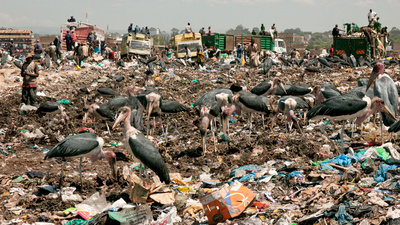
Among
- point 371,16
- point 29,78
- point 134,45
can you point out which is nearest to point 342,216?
point 29,78

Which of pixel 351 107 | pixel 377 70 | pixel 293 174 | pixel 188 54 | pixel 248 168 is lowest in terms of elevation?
pixel 248 168

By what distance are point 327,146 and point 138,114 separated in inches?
197

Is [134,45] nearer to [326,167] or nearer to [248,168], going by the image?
[248,168]

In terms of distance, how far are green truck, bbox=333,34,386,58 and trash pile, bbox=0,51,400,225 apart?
16180 mm

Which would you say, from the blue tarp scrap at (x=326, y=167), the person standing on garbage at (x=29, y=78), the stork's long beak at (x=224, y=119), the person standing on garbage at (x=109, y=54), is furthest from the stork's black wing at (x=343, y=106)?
the person standing on garbage at (x=109, y=54)

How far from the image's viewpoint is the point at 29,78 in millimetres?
12711

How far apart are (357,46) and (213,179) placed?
2162cm

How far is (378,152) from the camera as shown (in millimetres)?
7301

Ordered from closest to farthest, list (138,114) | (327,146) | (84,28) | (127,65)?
(327,146) → (138,114) → (127,65) → (84,28)

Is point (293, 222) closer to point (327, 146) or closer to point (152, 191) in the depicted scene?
point (152, 191)

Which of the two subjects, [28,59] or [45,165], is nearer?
[45,165]

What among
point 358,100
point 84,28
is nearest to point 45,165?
point 358,100

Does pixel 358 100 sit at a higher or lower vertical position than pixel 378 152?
higher

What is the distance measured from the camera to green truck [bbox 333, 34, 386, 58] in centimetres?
2583
